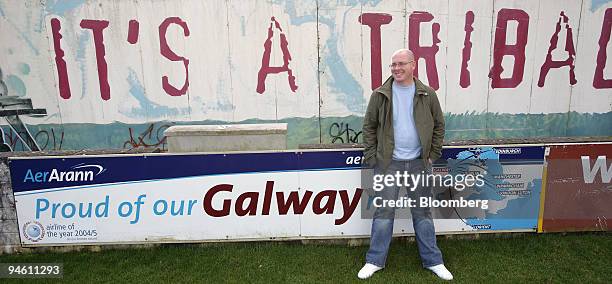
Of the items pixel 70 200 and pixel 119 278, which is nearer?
pixel 119 278

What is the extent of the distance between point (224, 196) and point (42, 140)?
14.5ft

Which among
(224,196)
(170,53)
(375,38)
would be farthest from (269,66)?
(224,196)

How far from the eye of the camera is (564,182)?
150 inches

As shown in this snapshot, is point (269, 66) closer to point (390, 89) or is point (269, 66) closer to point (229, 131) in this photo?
point (229, 131)

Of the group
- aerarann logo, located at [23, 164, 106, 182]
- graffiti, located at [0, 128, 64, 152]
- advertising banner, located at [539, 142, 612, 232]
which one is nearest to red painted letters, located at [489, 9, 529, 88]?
advertising banner, located at [539, 142, 612, 232]

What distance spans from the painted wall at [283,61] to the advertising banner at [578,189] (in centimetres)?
266

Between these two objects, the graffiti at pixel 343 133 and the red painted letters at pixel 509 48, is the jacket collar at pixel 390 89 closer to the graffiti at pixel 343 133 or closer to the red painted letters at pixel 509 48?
the graffiti at pixel 343 133

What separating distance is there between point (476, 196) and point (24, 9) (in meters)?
7.07

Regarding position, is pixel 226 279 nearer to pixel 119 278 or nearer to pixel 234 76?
pixel 119 278

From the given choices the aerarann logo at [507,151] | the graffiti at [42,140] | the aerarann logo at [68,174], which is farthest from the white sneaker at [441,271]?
the graffiti at [42,140]

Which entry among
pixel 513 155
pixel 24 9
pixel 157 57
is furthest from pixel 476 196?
pixel 24 9

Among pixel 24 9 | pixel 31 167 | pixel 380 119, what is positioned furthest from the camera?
pixel 24 9

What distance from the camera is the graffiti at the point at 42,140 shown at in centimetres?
618

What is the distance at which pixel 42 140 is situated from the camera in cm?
622
